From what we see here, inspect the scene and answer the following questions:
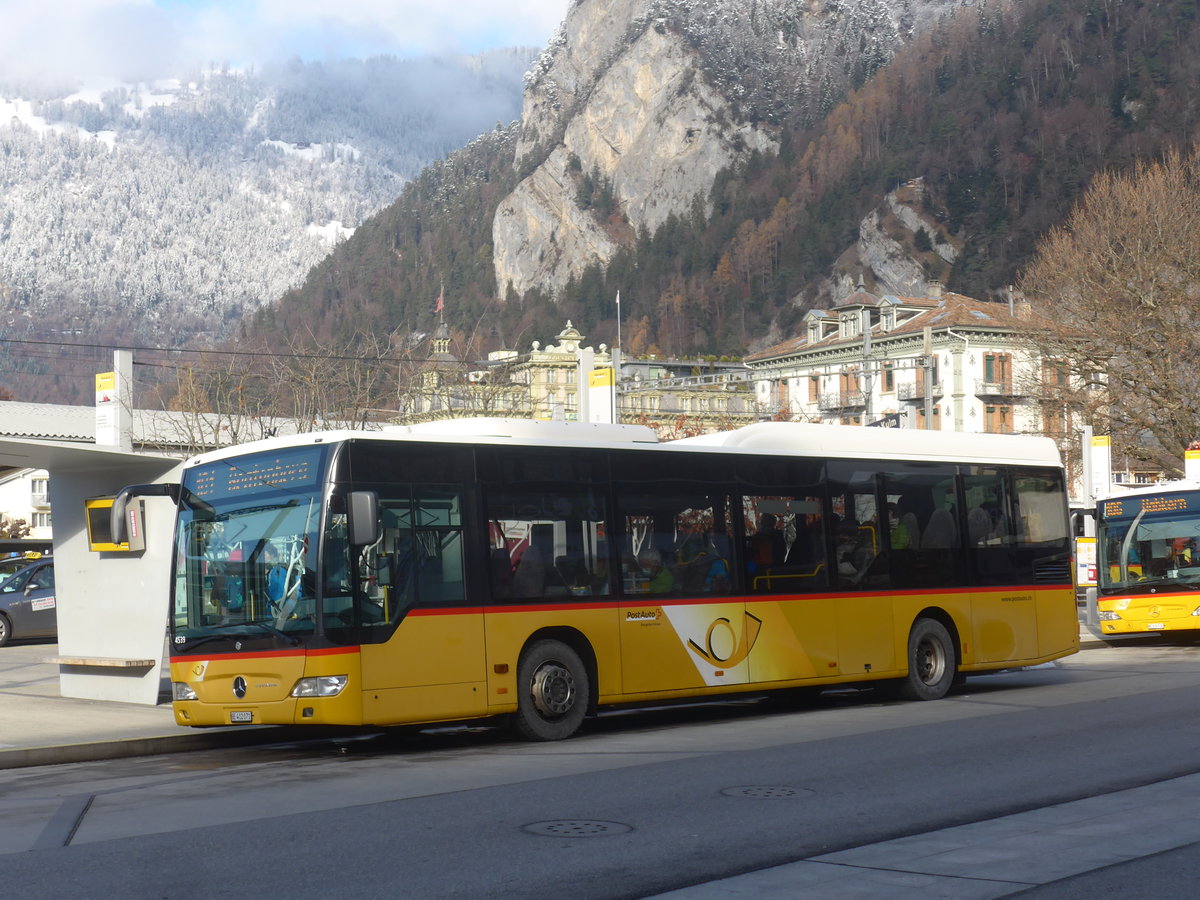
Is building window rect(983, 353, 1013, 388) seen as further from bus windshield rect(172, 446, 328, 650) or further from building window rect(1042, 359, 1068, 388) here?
bus windshield rect(172, 446, 328, 650)

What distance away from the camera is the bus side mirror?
458 inches

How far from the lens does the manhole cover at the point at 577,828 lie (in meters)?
8.24

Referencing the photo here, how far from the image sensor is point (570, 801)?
946cm

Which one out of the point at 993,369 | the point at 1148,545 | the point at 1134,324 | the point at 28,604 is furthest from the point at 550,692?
the point at 993,369

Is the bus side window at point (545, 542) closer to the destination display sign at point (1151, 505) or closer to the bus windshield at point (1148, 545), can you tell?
the bus windshield at point (1148, 545)

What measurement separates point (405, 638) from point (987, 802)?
16.6 feet

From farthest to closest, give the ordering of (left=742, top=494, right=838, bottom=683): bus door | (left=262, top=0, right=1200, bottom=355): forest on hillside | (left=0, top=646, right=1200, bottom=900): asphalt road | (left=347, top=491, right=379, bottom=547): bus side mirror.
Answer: (left=262, top=0, right=1200, bottom=355): forest on hillside
(left=742, top=494, right=838, bottom=683): bus door
(left=347, top=491, right=379, bottom=547): bus side mirror
(left=0, top=646, right=1200, bottom=900): asphalt road

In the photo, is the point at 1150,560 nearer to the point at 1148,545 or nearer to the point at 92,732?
the point at 1148,545

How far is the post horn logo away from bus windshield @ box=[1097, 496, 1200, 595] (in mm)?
13426

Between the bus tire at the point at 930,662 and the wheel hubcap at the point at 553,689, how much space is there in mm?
4920

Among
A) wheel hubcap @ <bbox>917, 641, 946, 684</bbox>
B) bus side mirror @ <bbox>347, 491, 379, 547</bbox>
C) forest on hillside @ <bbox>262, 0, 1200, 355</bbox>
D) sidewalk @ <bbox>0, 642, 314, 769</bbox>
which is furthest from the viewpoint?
forest on hillside @ <bbox>262, 0, 1200, 355</bbox>

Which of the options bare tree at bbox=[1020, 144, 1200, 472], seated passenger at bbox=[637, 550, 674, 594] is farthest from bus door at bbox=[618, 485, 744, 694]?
bare tree at bbox=[1020, 144, 1200, 472]

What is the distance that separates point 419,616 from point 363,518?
1158 mm

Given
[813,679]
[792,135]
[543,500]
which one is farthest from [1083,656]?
[792,135]
